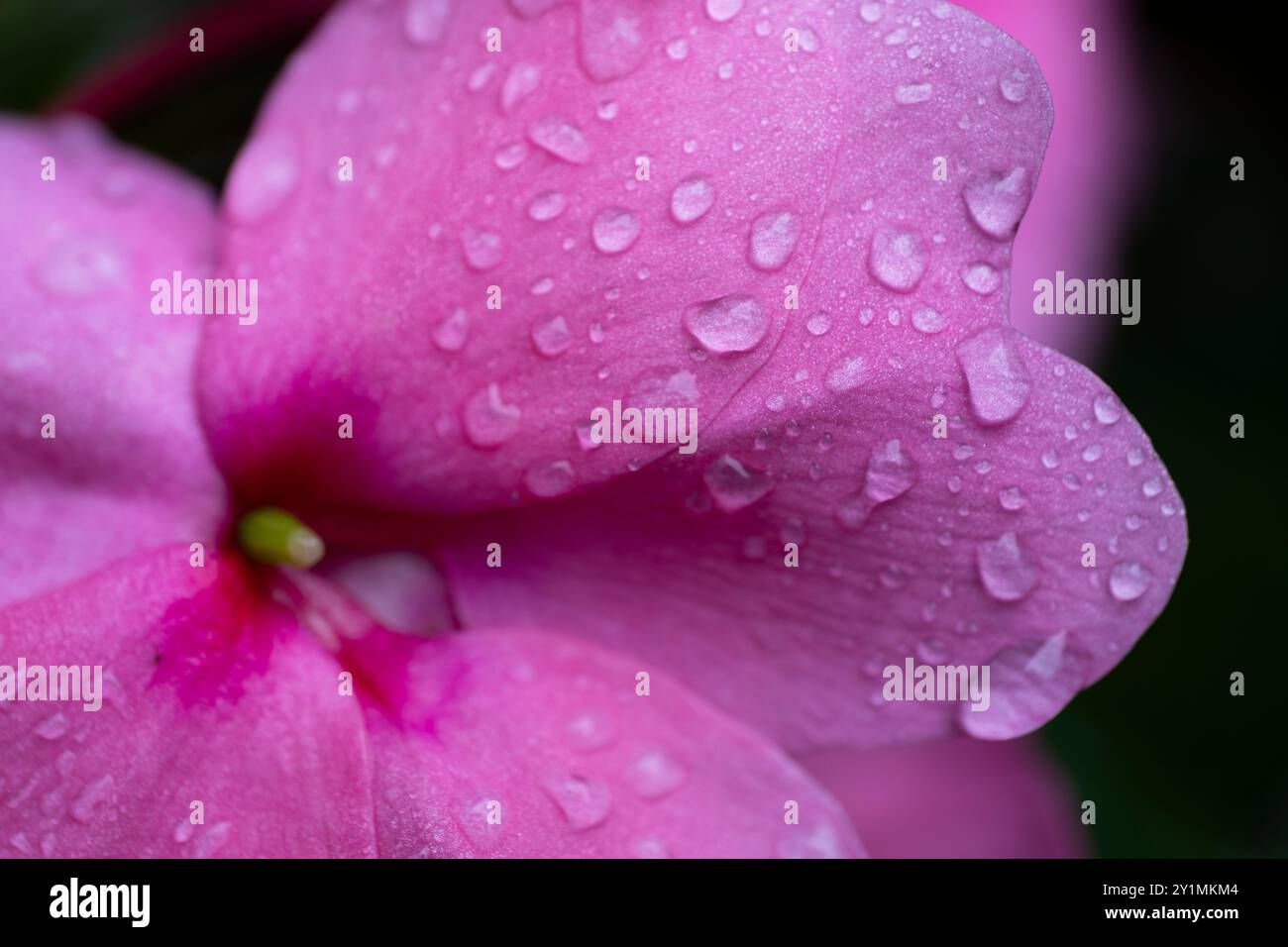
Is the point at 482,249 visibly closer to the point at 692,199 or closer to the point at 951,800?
the point at 692,199

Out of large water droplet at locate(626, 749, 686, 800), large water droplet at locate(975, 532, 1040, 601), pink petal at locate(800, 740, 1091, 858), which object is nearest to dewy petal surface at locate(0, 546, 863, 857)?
large water droplet at locate(626, 749, 686, 800)

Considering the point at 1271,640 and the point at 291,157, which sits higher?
the point at 291,157

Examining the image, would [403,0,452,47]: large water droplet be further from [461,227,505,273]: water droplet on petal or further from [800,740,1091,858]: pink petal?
[800,740,1091,858]: pink petal

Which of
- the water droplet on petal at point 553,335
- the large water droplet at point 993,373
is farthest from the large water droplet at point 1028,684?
the water droplet on petal at point 553,335

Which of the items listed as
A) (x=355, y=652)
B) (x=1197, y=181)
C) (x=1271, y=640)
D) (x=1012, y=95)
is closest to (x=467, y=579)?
(x=355, y=652)

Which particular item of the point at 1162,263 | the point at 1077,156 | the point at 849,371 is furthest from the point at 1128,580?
the point at 1162,263
